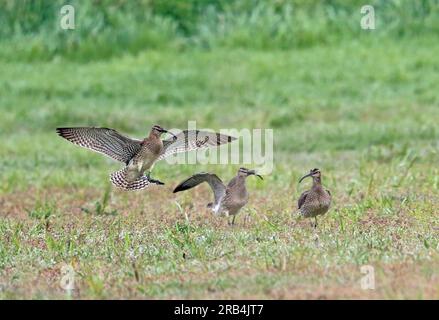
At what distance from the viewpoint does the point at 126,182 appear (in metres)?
9.94

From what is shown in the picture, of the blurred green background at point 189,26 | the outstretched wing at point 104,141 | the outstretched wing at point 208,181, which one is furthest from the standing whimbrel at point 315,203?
the blurred green background at point 189,26

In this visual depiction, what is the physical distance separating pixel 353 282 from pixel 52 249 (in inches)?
93.2

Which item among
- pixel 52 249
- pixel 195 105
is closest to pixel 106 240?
pixel 52 249

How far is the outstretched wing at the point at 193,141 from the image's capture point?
9.80 m

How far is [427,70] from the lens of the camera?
18062mm

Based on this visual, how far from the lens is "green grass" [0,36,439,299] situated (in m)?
7.31

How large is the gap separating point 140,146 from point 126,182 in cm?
31

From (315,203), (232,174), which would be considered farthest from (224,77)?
(315,203)

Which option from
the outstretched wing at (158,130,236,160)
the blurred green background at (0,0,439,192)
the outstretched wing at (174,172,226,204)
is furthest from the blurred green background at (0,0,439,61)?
the outstretched wing at (174,172,226,204)

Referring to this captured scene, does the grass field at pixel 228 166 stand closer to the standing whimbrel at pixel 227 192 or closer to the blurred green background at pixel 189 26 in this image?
the blurred green background at pixel 189 26

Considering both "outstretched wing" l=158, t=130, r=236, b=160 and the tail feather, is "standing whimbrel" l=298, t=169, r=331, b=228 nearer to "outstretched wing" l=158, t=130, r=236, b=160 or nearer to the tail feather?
"outstretched wing" l=158, t=130, r=236, b=160

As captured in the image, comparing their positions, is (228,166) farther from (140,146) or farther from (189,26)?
(189,26)

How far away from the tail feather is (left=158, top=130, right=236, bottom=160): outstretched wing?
242 millimetres

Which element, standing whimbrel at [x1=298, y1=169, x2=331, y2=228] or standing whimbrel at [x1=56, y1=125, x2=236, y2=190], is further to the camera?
standing whimbrel at [x1=56, y1=125, x2=236, y2=190]
